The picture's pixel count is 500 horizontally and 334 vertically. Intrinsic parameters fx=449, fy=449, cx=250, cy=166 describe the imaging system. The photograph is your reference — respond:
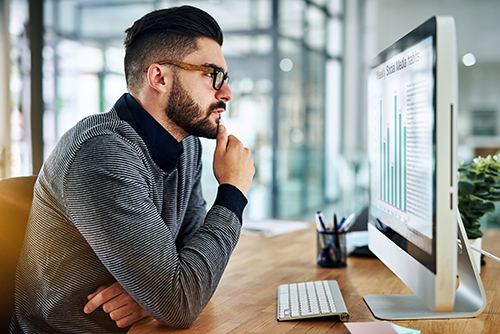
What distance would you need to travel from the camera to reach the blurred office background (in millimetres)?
4367

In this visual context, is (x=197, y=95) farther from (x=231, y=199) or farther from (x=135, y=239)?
(x=135, y=239)

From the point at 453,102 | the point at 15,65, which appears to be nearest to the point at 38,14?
the point at 15,65

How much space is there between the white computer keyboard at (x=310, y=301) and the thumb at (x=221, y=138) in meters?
0.39

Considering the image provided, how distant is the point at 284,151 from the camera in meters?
4.57

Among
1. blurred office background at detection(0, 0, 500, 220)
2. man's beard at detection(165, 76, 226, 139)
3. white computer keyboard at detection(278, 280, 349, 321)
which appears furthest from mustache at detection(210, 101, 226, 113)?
blurred office background at detection(0, 0, 500, 220)

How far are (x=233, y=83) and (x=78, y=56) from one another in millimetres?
1759

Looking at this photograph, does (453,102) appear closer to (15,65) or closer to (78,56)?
(15,65)

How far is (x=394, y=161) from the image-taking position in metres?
0.92

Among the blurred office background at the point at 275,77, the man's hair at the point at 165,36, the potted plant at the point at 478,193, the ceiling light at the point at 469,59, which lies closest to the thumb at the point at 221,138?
the man's hair at the point at 165,36

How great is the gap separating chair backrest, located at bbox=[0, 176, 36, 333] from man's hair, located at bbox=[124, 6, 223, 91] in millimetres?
426

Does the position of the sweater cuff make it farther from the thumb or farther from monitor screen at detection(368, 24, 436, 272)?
monitor screen at detection(368, 24, 436, 272)

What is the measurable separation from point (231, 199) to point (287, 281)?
0.34 m

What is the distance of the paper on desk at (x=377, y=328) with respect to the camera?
806 millimetres

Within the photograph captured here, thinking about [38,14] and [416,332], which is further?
[38,14]
